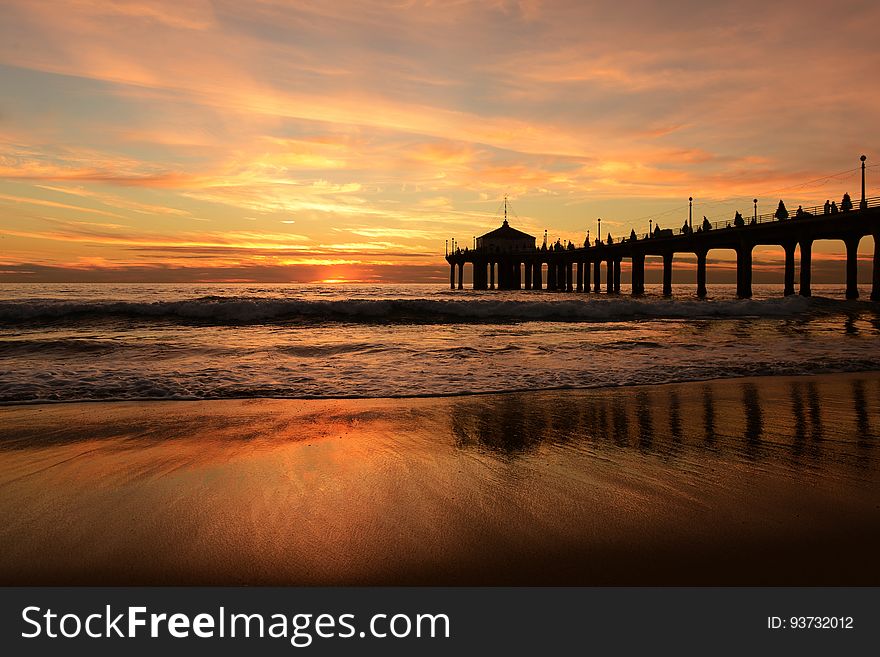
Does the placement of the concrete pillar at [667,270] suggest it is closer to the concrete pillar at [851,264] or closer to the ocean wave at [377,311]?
the concrete pillar at [851,264]

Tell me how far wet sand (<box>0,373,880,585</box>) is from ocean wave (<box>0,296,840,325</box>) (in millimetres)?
21970

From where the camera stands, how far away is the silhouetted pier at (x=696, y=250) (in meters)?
43.7

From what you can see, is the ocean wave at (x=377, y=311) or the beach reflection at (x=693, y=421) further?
the ocean wave at (x=377, y=311)

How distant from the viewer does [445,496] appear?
4.48 meters

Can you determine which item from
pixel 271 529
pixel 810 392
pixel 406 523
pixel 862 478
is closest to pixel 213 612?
pixel 271 529

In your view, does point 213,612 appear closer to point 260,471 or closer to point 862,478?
point 260,471

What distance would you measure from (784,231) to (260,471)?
5507 cm

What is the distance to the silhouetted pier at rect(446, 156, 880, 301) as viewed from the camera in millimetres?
43719

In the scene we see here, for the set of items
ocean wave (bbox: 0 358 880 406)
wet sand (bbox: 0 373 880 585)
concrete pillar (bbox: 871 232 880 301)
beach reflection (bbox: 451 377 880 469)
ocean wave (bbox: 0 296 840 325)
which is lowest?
wet sand (bbox: 0 373 880 585)

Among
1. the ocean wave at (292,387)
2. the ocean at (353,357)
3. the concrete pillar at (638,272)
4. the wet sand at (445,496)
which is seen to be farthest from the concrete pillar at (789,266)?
the wet sand at (445,496)

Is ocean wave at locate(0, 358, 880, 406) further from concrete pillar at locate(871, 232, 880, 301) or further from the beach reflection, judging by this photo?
concrete pillar at locate(871, 232, 880, 301)

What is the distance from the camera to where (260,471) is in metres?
5.19

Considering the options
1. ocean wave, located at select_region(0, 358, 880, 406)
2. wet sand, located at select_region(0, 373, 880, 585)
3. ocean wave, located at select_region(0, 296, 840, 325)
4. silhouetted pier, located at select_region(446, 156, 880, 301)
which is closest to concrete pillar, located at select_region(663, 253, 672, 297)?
silhouetted pier, located at select_region(446, 156, 880, 301)

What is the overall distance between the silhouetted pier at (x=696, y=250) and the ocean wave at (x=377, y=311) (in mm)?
8366
